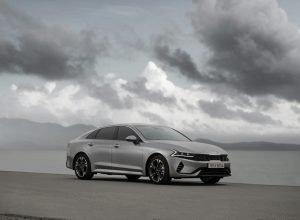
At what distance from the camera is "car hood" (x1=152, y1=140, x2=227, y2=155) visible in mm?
17578

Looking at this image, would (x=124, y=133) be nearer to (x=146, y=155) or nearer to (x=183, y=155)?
(x=146, y=155)

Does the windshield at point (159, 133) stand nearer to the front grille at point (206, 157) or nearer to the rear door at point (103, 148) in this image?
the rear door at point (103, 148)

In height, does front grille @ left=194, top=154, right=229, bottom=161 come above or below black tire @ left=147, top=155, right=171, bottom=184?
above

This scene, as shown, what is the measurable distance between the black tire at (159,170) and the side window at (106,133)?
2235 millimetres

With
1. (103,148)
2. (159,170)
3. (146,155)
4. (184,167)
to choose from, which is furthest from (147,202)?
(103,148)

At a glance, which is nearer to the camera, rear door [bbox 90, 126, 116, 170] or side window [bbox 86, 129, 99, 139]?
rear door [bbox 90, 126, 116, 170]

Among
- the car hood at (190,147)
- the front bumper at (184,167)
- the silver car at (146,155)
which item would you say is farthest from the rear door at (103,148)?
the front bumper at (184,167)

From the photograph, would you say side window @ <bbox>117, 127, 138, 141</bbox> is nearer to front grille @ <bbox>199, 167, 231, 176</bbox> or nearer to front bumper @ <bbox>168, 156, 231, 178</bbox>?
front bumper @ <bbox>168, 156, 231, 178</bbox>

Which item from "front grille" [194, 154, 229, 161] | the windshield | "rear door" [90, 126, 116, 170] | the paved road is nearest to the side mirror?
the windshield

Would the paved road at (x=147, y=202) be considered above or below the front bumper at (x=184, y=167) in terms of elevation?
below

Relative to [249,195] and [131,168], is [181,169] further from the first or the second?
[249,195]

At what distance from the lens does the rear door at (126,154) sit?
60.3 feet

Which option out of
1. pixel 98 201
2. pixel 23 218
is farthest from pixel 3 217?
pixel 98 201

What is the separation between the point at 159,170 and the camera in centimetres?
1777
